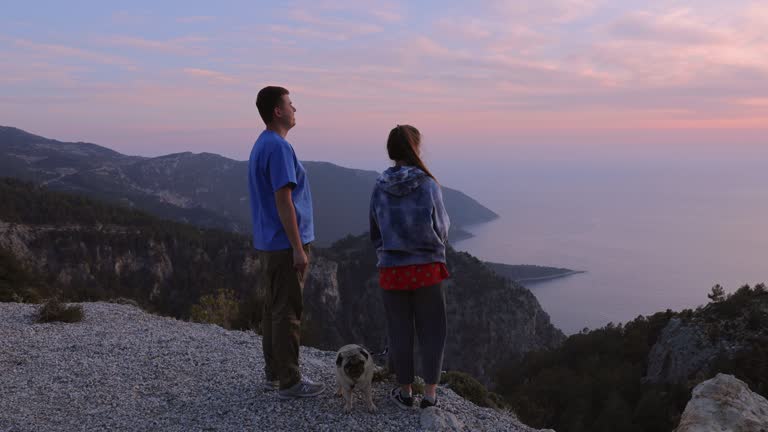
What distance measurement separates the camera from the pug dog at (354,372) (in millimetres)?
4074

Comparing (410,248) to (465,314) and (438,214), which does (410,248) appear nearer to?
(438,214)

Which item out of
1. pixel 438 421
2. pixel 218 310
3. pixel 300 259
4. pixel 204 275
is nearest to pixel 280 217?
pixel 300 259

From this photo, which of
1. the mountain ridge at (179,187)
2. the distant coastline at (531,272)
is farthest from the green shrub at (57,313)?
the distant coastline at (531,272)

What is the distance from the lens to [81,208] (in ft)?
162

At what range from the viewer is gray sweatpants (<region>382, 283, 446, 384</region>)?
3986mm

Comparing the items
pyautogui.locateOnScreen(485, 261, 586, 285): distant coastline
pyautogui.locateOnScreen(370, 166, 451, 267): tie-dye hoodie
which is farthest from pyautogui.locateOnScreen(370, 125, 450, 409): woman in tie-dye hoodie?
pyautogui.locateOnScreen(485, 261, 586, 285): distant coastline

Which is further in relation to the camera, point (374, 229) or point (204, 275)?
point (204, 275)

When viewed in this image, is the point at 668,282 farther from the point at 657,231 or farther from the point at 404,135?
the point at 404,135

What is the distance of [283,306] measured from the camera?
161 inches

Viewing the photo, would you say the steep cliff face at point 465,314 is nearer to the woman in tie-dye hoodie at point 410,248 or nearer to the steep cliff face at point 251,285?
the steep cliff face at point 251,285

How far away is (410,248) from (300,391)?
5.75 ft

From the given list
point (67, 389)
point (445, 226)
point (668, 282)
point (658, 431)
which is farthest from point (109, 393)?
point (668, 282)

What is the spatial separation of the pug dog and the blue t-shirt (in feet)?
3.40

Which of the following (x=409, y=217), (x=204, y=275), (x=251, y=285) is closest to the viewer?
(x=409, y=217)
